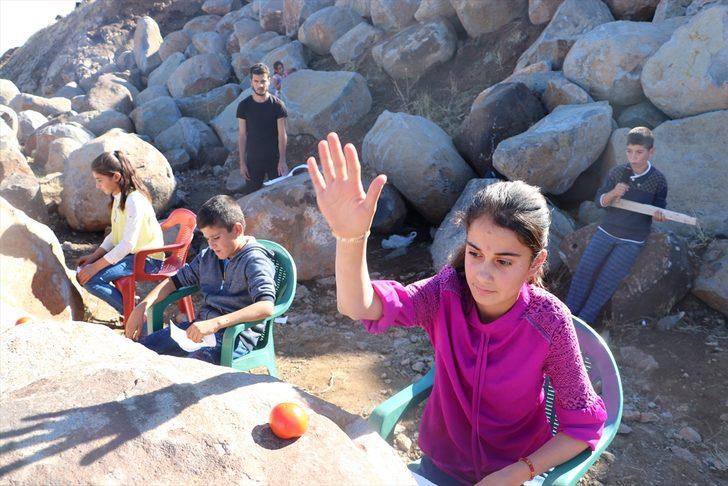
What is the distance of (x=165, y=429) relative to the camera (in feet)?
5.07

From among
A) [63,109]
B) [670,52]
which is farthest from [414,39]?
[63,109]

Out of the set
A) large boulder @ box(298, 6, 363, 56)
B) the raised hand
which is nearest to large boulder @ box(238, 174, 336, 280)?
the raised hand

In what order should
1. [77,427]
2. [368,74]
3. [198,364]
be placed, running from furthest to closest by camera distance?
[368,74] < [198,364] < [77,427]

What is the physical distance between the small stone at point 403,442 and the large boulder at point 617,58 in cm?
379

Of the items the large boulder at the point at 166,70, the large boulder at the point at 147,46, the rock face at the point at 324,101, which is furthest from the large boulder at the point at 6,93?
the rock face at the point at 324,101

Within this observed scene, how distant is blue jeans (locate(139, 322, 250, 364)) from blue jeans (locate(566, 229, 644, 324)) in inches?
91.9

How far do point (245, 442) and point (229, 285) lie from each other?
4.86 ft

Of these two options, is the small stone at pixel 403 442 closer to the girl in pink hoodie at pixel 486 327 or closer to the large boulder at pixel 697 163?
the girl in pink hoodie at pixel 486 327

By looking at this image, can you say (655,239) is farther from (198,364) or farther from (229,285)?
(198,364)

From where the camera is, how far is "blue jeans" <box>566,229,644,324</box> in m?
4.02

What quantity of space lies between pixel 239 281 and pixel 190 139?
7.19 meters

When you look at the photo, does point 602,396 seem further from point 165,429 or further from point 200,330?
point 200,330

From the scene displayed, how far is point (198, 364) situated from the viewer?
1.90 m

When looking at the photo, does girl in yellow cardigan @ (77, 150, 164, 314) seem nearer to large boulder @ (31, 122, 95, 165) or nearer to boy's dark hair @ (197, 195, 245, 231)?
boy's dark hair @ (197, 195, 245, 231)
